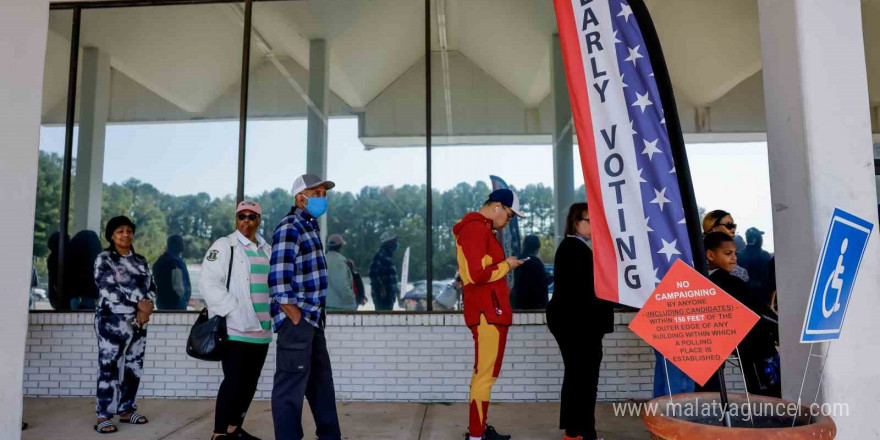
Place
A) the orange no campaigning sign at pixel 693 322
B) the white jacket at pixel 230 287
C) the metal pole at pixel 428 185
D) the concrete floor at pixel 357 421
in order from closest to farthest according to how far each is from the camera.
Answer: the orange no campaigning sign at pixel 693 322
the white jacket at pixel 230 287
the concrete floor at pixel 357 421
the metal pole at pixel 428 185

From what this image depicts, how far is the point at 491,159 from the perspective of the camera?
586cm

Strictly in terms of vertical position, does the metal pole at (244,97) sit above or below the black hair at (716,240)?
above

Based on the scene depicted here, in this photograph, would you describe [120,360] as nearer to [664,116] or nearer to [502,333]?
[502,333]

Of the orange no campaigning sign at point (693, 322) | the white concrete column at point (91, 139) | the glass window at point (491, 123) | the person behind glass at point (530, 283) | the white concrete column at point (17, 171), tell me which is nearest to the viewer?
the orange no campaigning sign at point (693, 322)

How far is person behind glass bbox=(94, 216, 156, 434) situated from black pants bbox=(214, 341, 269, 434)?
1.06 meters

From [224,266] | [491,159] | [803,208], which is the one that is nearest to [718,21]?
[491,159]

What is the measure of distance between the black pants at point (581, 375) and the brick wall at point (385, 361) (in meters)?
1.54

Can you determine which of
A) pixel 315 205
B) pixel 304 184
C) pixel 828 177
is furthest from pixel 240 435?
pixel 828 177

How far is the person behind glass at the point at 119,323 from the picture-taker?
14.1ft

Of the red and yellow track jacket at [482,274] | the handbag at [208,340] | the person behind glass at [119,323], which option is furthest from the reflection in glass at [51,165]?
the red and yellow track jacket at [482,274]

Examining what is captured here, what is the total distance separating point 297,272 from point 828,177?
2748 mm

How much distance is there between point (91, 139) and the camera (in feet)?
19.8

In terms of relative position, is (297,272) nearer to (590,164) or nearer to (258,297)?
(258,297)

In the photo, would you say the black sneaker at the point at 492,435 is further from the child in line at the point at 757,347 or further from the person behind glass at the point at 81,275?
the person behind glass at the point at 81,275
